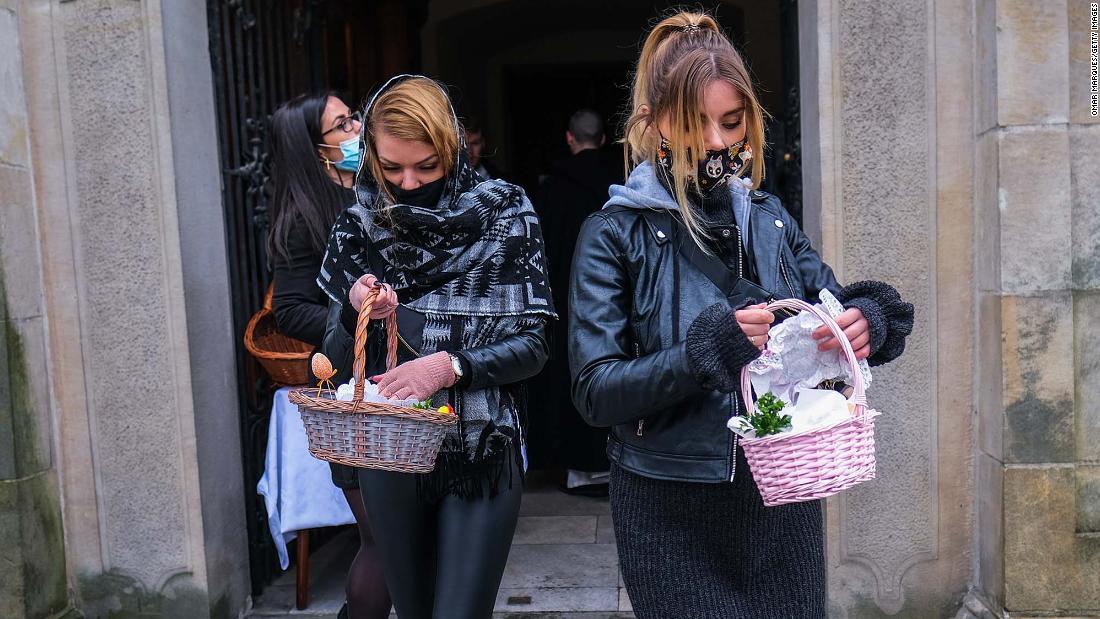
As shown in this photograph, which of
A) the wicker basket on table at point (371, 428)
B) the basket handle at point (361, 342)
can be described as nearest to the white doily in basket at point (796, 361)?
the wicker basket on table at point (371, 428)

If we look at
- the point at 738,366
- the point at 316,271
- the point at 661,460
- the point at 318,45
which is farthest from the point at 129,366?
the point at 738,366

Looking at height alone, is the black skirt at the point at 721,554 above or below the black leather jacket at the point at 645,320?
below

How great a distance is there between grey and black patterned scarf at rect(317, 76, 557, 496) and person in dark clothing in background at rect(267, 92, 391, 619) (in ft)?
1.75

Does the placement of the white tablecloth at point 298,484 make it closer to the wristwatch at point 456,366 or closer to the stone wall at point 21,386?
the stone wall at point 21,386

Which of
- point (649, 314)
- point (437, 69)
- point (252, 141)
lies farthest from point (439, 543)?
point (437, 69)

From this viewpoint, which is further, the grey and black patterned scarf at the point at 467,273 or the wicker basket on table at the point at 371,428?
the grey and black patterned scarf at the point at 467,273

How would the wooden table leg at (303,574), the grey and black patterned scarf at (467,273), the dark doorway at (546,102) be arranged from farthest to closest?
the dark doorway at (546,102), the wooden table leg at (303,574), the grey and black patterned scarf at (467,273)

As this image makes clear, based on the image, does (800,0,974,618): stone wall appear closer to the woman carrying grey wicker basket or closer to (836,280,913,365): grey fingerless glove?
the woman carrying grey wicker basket

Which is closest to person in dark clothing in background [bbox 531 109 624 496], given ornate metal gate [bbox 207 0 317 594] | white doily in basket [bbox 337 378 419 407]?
ornate metal gate [bbox 207 0 317 594]

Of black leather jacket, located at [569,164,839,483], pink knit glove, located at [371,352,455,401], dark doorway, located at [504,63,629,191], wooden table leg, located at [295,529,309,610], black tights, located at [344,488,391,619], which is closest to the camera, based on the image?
black leather jacket, located at [569,164,839,483]

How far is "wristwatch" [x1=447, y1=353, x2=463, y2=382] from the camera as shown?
2.26 meters

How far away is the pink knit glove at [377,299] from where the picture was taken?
7.12 ft

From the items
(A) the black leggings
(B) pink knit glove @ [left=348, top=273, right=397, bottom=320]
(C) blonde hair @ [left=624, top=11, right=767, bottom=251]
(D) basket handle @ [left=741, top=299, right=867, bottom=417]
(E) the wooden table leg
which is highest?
(C) blonde hair @ [left=624, top=11, right=767, bottom=251]

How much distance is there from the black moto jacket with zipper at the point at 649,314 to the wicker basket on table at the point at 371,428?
1.30 ft
